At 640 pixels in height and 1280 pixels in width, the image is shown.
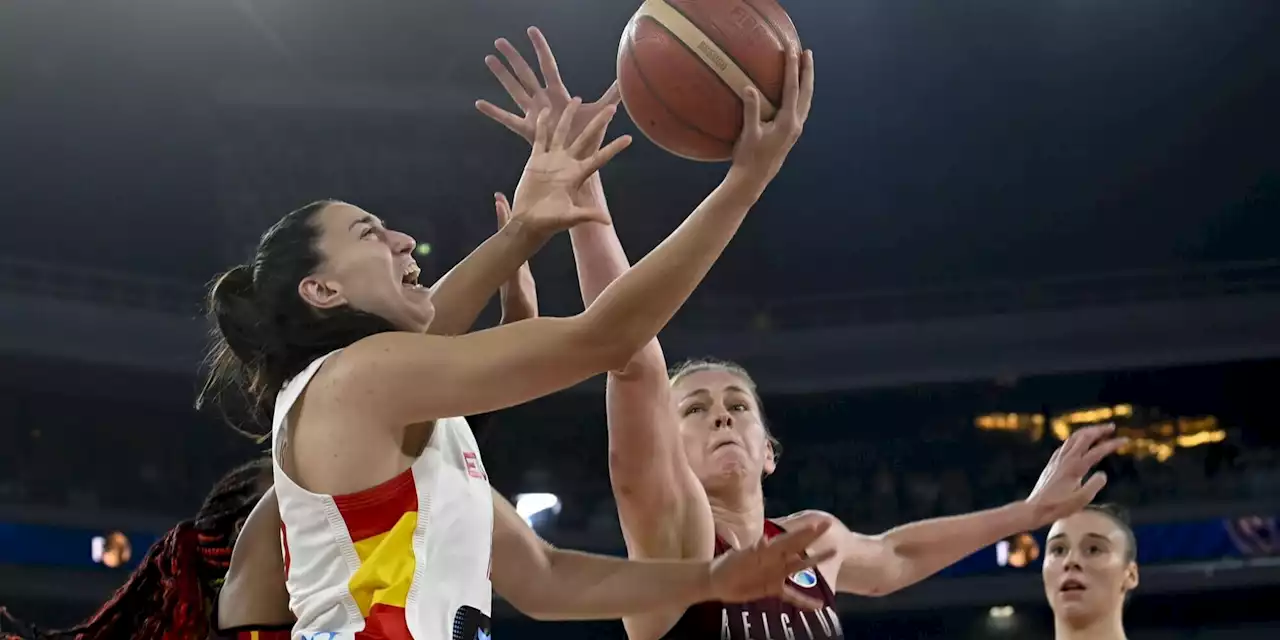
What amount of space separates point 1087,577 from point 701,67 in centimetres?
290

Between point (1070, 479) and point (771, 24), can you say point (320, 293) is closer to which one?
point (771, 24)

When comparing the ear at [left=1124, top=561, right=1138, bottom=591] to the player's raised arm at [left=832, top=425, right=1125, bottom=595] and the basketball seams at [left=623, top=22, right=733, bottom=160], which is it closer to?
the player's raised arm at [left=832, top=425, right=1125, bottom=595]

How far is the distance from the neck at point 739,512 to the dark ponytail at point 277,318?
1331 mm

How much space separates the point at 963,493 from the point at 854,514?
1.32 metres

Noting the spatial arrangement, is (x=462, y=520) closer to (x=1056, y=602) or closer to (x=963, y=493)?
(x=1056, y=602)

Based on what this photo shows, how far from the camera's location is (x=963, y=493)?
48.3 feet

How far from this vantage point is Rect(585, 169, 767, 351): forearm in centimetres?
198

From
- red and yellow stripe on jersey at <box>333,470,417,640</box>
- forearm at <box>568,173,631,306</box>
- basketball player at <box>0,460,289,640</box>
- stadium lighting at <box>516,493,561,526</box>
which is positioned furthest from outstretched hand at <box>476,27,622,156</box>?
stadium lighting at <box>516,493,561,526</box>

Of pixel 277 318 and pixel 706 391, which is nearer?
pixel 277 318

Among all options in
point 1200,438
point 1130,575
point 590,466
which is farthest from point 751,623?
point 1200,438

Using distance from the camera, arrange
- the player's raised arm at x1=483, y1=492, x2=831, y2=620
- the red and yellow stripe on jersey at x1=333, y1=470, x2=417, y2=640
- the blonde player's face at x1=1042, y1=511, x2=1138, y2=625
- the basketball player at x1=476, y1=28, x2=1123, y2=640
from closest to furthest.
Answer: the red and yellow stripe on jersey at x1=333, y1=470, x2=417, y2=640
the player's raised arm at x1=483, y1=492, x2=831, y2=620
the basketball player at x1=476, y1=28, x2=1123, y2=640
the blonde player's face at x1=1042, y1=511, x2=1138, y2=625

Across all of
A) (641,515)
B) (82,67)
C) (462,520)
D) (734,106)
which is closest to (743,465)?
(641,515)

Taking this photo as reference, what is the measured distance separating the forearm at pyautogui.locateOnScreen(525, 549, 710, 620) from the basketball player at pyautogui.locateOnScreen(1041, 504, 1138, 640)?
8.28ft

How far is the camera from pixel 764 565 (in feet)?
7.06
